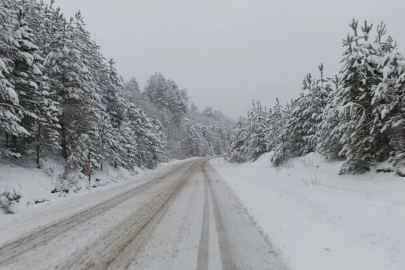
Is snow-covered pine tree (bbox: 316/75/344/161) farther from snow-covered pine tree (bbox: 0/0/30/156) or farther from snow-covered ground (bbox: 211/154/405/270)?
snow-covered pine tree (bbox: 0/0/30/156)

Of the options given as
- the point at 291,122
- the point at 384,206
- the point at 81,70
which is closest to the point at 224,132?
the point at 291,122

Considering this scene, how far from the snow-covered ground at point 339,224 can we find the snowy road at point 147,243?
43cm

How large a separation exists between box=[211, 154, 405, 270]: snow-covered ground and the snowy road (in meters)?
0.43

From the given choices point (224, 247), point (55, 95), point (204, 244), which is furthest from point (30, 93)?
point (224, 247)

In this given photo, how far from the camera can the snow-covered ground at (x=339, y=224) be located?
3.12 meters

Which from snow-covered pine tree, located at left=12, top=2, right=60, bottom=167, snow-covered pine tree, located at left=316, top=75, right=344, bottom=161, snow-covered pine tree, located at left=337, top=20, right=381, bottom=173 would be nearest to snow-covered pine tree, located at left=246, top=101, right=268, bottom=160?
snow-covered pine tree, located at left=316, top=75, right=344, bottom=161

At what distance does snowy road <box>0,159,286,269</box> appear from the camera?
3113 millimetres

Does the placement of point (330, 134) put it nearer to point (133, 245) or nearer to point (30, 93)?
point (133, 245)

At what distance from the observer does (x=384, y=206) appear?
581 cm

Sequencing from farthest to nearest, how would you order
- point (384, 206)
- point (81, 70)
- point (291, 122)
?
point (291, 122)
point (81, 70)
point (384, 206)

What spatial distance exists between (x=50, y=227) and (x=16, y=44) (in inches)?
362

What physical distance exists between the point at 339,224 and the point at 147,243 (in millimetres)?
3803

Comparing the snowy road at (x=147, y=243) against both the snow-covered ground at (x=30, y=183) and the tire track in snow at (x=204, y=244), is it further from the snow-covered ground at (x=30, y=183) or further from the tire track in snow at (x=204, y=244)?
the snow-covered ground at (x=30, y=183)

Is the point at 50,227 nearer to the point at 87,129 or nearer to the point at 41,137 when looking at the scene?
the point at 41,137
